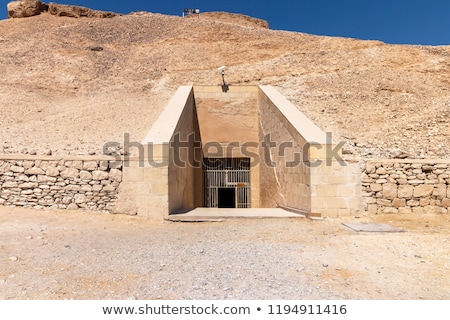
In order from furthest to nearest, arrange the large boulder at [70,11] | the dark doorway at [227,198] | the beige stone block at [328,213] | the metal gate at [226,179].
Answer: the large boulder at [70,11], the dark doorway at [227,198], the metal gate at [226,179], the beige stone block at [328,213]

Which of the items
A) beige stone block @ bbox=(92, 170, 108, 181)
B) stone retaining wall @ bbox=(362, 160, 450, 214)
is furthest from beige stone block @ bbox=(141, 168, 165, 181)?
stone retaining wall @ bbox=(362, 160, 450, 214)

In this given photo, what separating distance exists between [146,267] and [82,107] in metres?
11.1

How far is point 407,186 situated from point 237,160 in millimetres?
6240

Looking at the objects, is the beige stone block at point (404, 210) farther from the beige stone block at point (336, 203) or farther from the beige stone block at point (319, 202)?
the beige stone block at point (319, 202)

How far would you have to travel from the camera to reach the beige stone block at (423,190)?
6582 mm

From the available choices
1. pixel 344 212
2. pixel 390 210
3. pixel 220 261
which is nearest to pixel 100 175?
pixel 220 261

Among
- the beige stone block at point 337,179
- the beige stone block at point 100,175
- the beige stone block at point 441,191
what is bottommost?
the beige stone block at point 441,191

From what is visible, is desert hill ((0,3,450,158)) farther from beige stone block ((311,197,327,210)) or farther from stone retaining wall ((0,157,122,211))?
beige stone block ((311,197,327,210))

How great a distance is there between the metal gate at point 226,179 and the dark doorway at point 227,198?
0.59 metres

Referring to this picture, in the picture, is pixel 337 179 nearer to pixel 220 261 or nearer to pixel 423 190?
pixel 423 190

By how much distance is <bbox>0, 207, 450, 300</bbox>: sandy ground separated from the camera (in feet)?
9.71

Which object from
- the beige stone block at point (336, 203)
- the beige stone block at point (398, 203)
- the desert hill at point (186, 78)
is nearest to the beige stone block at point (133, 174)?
the desert hill at point (186, 78)

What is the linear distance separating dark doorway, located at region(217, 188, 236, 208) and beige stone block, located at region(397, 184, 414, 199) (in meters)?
6.61

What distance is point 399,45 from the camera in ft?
58.2
